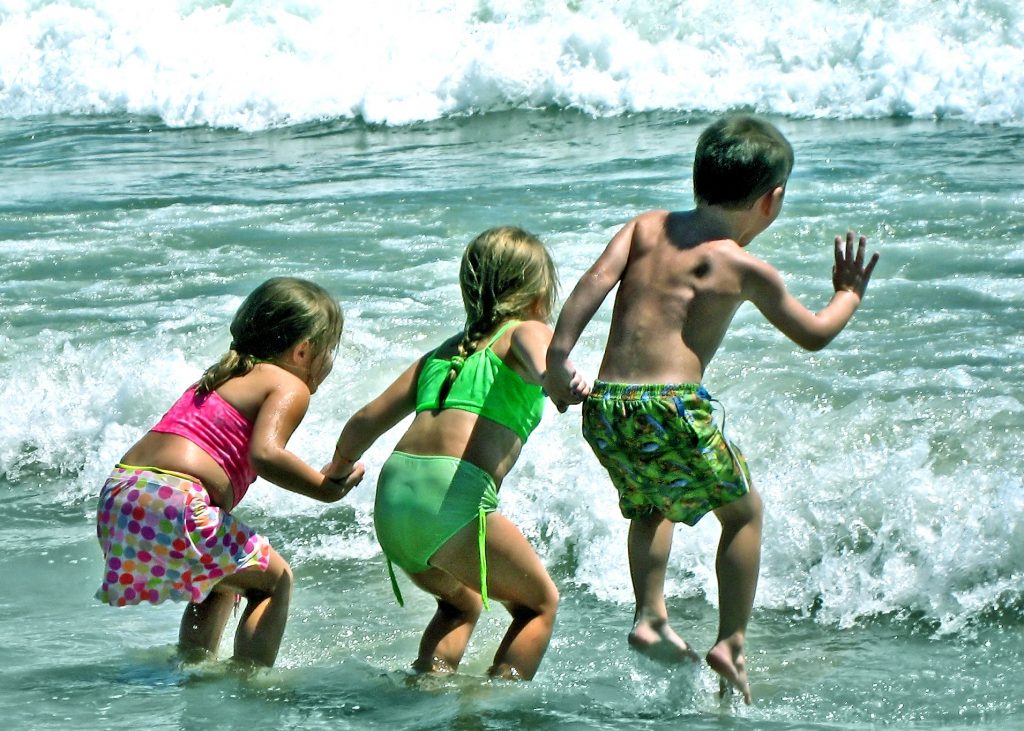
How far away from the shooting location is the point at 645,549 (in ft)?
11.9

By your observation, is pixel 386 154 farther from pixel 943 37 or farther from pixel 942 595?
pixel 942 595

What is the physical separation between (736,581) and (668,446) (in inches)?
15.5

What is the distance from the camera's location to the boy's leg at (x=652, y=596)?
358 cm

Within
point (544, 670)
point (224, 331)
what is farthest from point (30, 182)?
point (544, 670)

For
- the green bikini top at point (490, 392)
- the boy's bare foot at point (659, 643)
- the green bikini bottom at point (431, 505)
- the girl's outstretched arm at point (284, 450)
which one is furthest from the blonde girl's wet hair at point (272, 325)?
the boy's bare foot at point (659, 643)

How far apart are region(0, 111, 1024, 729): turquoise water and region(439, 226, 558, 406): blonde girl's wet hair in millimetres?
915

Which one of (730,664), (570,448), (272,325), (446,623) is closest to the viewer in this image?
(730,664)

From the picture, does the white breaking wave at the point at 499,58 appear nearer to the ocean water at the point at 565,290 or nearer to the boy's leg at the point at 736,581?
the ocean water at the point at 565,290

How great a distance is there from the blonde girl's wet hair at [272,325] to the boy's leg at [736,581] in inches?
49.1

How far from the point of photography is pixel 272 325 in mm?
3920

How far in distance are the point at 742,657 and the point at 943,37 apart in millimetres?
9662

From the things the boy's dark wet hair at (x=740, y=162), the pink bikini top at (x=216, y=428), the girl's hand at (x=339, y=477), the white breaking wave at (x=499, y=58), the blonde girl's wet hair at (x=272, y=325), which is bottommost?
the girl's hand at (x=339, y=477)

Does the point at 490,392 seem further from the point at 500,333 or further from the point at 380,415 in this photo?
the point at 380,415

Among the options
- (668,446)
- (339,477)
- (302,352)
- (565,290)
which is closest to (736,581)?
(668,446)
